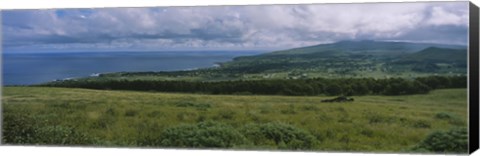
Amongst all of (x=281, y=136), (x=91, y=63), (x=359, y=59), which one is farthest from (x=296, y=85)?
(x=91, y=63)

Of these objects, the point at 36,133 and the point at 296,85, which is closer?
the point at 296,85

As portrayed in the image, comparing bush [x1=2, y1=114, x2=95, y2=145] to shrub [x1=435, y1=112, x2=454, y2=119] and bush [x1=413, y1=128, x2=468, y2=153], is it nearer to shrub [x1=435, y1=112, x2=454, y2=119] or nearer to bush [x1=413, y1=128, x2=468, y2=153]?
bush [x1=413, y1=128, x2=468, y2=153]

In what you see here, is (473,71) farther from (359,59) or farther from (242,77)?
(242,77)

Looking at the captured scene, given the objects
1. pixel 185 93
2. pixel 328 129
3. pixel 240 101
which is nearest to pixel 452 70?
pixel 328 129

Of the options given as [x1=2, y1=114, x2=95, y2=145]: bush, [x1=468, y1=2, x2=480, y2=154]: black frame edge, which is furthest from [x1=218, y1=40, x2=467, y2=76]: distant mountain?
[x1=2, y1=114, x2=95, y2=145]: bush

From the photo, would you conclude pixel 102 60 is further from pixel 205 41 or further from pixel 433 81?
pixel 433 81

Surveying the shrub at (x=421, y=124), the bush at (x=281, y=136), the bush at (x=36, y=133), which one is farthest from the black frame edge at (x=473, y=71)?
the bush at (x=36, y=133)
